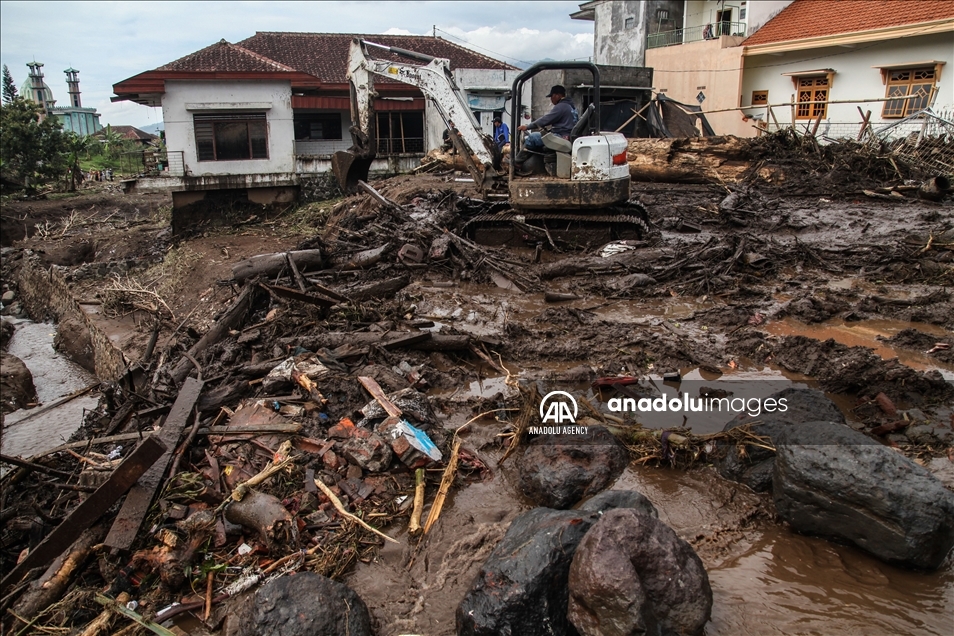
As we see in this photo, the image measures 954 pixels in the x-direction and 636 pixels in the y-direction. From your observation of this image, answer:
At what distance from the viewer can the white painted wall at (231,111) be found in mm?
18734

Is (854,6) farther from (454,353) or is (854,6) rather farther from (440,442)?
(440,442)

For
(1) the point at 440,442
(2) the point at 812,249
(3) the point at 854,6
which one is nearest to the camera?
(1) the point at 440,442

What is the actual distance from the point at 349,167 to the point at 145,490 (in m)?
7.63

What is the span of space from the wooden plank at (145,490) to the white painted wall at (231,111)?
1609 cm

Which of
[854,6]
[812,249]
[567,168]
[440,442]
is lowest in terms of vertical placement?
[440,442]

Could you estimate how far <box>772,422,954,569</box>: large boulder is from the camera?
3322 mm

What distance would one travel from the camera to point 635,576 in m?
2.80

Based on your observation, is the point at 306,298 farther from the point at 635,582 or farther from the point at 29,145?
the point at 29,145

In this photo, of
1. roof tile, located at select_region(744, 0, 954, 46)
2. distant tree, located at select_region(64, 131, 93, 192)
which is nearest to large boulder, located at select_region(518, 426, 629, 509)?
roof tile, located at select_region(744, 0, 954, 46)

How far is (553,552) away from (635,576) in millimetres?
414

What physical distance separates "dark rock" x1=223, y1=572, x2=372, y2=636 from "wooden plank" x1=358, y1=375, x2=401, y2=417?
177cm

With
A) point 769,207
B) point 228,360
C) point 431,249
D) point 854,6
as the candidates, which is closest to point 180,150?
point 431,249

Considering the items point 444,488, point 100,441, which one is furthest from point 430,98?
point 444,488

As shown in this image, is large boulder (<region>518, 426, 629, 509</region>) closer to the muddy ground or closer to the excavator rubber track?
the muddy ground
